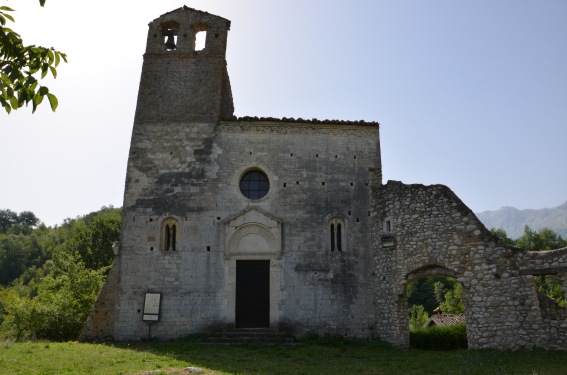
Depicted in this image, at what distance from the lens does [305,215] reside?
54.0ft

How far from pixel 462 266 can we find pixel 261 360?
6.46 m

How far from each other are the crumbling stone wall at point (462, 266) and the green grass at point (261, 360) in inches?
26.8

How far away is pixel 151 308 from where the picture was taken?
15.4m

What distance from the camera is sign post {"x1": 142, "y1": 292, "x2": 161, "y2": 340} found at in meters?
15.3

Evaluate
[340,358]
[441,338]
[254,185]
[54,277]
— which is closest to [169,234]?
[254,185]

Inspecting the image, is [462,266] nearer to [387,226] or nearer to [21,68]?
[387,226]

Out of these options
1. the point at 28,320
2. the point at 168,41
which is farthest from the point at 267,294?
the point at 168,41

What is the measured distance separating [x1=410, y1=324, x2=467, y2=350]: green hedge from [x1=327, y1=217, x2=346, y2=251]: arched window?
388 centimetres

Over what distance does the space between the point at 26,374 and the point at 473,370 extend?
9.35 m

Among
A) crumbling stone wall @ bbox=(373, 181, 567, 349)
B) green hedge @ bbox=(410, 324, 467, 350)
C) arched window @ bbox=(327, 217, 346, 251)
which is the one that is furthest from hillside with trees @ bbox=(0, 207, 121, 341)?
green hedge @ bbox=(410, 324, 467, 350)

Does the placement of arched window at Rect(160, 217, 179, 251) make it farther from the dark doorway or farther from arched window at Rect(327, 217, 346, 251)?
arched window at Rect(327, 217, 346, 251)

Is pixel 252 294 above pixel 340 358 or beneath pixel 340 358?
above

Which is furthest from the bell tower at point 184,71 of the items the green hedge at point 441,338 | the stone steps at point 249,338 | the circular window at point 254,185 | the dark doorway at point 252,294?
the green hedge at point 441,338

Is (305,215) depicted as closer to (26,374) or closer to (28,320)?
(26,374)
